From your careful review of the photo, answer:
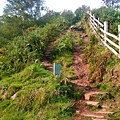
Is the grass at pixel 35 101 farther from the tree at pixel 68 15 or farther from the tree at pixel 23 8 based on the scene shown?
the tree at pixel 68 15

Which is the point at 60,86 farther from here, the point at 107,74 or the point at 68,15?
the point at 68,15

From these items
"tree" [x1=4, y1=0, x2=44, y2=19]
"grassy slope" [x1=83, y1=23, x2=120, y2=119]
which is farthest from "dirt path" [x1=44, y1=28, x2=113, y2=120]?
"tree" [x1=4, y1=0, x2=44, y2=19]

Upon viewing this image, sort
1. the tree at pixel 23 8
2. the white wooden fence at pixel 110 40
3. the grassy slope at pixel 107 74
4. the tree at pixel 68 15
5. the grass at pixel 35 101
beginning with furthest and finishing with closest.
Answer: the tree at pixel 68 15, the tree at pixel 23 8, the white wooden fence at pixel 110 40, the grassy slope at pixel 107 74, the grass at pixel 35 101

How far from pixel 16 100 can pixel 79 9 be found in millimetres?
22261

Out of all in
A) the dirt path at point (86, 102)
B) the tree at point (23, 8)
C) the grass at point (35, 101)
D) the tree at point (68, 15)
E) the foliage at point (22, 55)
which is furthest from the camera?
the tree at point (68, 15)

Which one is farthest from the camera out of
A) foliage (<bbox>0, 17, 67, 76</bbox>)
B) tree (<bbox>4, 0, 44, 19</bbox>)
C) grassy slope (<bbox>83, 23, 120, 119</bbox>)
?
tree (<bbox>4, 0, 44, 19</bbox>)

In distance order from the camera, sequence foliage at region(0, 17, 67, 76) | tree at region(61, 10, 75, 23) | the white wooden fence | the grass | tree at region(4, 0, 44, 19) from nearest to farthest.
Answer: the grass, the white wooden fence, foliage at region(0, 17, 67, 76), tree at region(4, 0, 44, 19), tree at region(61, 10, 75, 23)

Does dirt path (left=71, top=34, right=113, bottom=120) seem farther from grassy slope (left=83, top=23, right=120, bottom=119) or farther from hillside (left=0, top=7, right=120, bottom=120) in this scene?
grassy slope (left=83, top=23, right=120, bottom=119)

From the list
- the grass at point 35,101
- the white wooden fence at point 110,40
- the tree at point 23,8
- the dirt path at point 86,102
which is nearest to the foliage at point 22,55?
the grass at point 35,101

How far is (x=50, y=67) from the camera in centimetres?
882

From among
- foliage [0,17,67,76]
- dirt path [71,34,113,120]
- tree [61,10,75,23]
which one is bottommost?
dirt path [71,34,113,120]

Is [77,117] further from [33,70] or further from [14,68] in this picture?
[14,68]

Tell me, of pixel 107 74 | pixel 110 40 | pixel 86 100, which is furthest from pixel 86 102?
pixel 110 40

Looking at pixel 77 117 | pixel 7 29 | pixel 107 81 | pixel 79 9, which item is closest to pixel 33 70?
pixel 107 81
